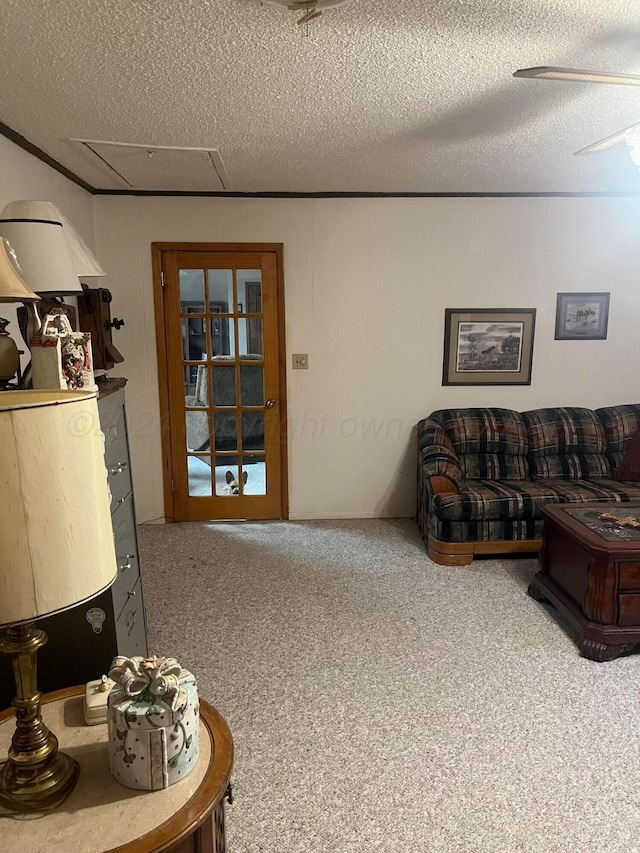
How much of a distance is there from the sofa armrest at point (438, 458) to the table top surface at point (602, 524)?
77cm

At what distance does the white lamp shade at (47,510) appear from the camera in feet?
2.82

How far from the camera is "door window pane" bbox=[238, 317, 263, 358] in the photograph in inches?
168

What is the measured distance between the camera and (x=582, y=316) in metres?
4.40

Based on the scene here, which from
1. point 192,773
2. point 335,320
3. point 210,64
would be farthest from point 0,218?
point 335,320

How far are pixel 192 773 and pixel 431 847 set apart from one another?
98 centimetres

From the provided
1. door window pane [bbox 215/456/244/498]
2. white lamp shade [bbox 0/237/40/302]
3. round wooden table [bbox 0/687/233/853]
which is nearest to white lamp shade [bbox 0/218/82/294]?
white lamp shade [bbox 0/237/40/302]

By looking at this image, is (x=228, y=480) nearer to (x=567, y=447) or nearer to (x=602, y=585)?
(x=567, y=447)

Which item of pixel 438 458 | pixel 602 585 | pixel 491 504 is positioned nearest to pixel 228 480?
pixel 438 458

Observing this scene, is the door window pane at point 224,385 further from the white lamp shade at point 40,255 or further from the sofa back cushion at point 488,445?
the white lamp shade at point 40,255

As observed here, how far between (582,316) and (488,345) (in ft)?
2.48

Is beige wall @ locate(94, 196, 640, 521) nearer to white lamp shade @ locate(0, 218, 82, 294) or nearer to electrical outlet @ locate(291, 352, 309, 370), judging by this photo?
electrical outlet @ locate(291, 352, 309, 370)

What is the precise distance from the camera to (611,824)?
5.80 feet

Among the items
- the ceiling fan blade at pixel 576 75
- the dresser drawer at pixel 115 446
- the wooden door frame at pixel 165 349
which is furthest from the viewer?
the wooden door frame at pixel 165 349

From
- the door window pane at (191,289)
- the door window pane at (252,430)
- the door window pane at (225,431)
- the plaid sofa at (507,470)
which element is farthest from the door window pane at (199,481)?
the plaid sofa at (507,470)
